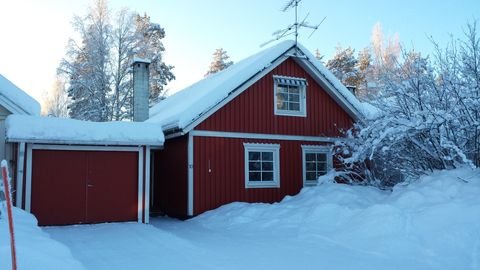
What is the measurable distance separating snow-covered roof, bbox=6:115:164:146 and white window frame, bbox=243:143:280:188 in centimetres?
313

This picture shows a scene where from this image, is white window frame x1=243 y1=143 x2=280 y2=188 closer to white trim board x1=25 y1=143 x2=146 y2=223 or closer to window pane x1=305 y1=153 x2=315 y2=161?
window pane x1=305 y1=153 x2=315 y2=161

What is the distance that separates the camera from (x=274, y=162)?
46.8ft

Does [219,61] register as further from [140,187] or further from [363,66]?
[140,187]

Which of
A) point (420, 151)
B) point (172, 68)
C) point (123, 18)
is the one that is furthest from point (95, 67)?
point (420, 151)

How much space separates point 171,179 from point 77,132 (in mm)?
4157

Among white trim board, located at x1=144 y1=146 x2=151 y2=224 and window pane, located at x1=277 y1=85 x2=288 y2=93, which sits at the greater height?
window pane, located at x1=277 y1=85 x2=288 y2=93

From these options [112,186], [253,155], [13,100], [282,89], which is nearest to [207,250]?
[112,186]

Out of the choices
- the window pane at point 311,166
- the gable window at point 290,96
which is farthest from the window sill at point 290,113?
the window pane at point 311,166

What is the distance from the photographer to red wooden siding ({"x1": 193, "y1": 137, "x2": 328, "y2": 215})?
42.9ft

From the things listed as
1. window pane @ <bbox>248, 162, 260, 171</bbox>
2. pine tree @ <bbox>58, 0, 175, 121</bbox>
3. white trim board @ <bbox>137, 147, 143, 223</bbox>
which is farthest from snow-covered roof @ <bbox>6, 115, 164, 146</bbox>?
pine tree @ <bbox>58, 0, 175, 121</bbox>

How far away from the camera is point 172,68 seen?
3512 cm

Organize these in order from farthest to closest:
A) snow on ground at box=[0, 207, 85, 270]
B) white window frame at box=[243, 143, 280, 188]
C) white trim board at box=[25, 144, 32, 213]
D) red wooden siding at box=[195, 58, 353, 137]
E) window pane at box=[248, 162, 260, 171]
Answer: window pane at box=[248, 162, 260, 171]
white window frame at box=[243, 143, 280, 188]
red wooden siding at box=[195, 58, 353, 137]
white trim board at box=[25, 144, 32, 213]
snow on ground at box=[0, 207, 85, 270]

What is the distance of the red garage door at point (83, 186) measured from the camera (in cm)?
1098

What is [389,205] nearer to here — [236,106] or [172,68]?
[236,106]
